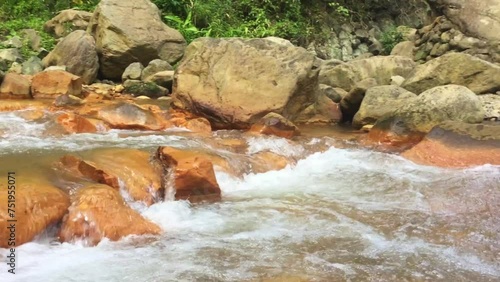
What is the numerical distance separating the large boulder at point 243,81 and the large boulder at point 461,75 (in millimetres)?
1972

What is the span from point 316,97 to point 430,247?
5309 mm

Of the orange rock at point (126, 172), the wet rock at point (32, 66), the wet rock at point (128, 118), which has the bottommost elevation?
the wet rock at point (32, 66)

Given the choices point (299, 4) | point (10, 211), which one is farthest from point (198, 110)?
point (299, 4)

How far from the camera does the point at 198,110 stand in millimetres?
8047

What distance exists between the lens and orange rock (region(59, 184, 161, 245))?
12.5 ft

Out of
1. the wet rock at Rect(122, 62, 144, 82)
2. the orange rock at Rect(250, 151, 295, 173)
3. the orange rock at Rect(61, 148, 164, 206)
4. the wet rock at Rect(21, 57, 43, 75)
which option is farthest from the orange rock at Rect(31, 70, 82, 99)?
the orange rock at Rect(250, 151, 295, 173)

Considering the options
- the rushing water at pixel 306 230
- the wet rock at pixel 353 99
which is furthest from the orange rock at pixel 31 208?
the wet rock at pixel 353 99

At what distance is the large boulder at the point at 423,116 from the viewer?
7.33 m

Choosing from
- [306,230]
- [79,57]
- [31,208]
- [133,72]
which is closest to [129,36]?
[133,72]

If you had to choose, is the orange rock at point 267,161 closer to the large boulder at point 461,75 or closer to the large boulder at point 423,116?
the large boulder at point 423,116

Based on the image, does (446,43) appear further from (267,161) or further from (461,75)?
(267,161)

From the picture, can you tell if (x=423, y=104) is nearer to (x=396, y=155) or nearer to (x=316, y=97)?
(x=396, y=155)

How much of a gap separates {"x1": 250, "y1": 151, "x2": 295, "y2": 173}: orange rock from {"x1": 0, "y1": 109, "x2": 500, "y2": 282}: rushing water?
104 millimetres

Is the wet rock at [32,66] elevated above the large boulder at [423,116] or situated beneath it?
situated beneath
